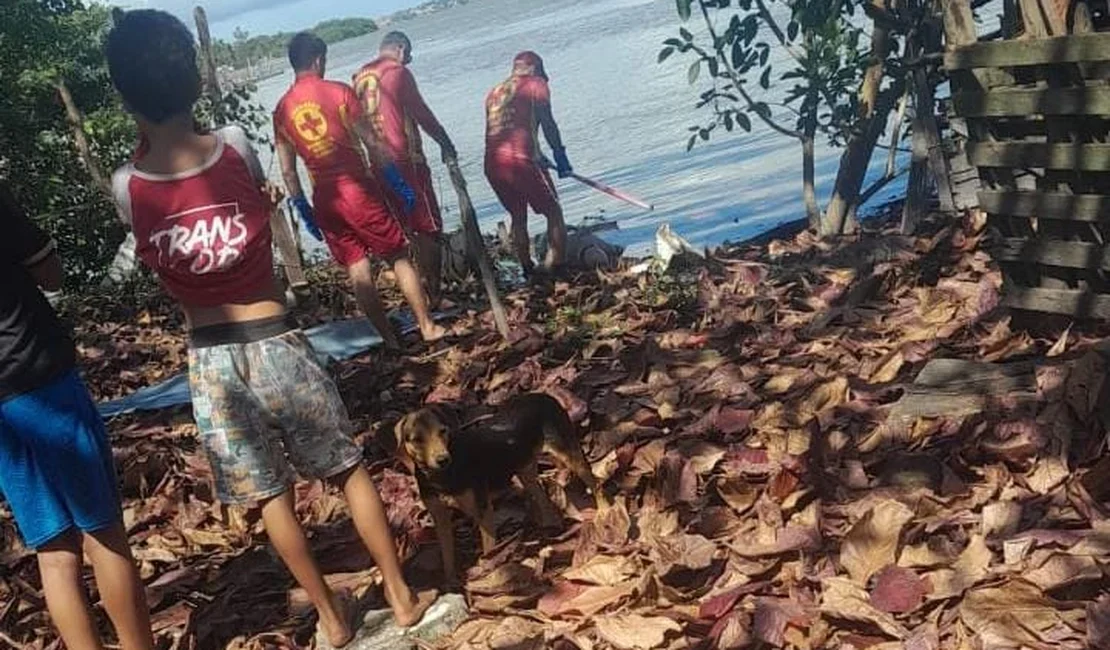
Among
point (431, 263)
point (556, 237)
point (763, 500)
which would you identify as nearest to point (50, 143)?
point (431, 263)

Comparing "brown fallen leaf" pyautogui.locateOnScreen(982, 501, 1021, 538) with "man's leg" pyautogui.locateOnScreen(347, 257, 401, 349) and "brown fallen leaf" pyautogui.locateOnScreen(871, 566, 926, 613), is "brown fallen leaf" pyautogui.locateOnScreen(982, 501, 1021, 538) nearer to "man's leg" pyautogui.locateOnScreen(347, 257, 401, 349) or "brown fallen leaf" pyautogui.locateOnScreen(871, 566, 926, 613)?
"brown fallen leaf" pyautogui.locateOnScreen(871, 566, 926, 613)

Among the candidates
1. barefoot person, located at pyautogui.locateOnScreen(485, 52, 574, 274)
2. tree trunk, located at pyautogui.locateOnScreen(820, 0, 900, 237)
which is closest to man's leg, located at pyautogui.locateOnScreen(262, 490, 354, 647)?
tree trunk, located at pyautogui.locateOnScreen(820, 0, 900, 237)

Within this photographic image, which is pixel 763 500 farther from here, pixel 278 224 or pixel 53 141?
pixel 53 141

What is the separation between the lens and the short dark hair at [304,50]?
764 cm

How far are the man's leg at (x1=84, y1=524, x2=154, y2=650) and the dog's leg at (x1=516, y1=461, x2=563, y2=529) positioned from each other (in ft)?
4.31

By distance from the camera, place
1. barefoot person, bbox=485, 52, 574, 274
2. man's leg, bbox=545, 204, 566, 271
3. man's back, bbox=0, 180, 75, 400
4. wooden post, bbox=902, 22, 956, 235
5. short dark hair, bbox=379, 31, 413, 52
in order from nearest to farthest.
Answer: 1. man's back, bbox=0, 180, 75, 400
2. wooden post, bbox=902, 22, 956, 235
3. short dark hair, bbox=379, 31, 413, 52
4. man's leg, bbox=545, 204, 566, 271
5. barefoot person, bbox=485, 52, 574, 274

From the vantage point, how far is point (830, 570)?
11.2 ft

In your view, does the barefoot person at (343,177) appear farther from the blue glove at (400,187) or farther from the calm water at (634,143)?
the calm water at (634,143)

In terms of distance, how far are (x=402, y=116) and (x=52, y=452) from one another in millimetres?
6286

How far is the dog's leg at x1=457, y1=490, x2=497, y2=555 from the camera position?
400cm

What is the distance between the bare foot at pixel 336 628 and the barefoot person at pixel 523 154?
633cm

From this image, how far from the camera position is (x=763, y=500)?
12.9 feet

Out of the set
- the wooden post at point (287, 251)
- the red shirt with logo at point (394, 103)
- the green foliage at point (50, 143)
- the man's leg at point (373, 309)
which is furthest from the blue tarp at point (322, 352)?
the green foliage at point (50, 143)

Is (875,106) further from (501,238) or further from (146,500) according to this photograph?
(146,500)
